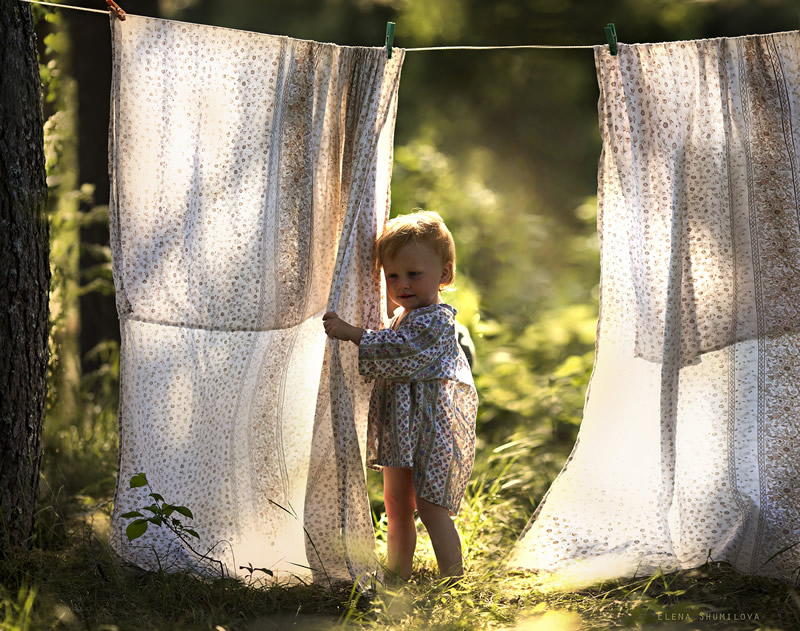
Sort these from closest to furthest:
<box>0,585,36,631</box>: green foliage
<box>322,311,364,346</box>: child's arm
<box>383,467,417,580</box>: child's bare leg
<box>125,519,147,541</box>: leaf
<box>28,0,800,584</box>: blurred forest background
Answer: <box>0,585,36,631</box>: green foliage
<box>125,519,147,541</box>: leaf
<box>322,311,364,346</box>: child's arm
<box>383,467,417,580</box>: child's bare leg
<box>28,0,800,584</box>: blurred forest background

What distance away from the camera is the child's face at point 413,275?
109 inches

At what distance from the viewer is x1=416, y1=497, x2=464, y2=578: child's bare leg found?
8.98 ft

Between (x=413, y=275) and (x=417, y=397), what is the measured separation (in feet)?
1.36

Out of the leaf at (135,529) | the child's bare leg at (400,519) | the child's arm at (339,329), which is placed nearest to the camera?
the leaf at (135,529)

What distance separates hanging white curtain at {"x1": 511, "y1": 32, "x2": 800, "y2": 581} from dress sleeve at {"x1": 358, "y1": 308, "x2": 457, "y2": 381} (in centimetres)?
54

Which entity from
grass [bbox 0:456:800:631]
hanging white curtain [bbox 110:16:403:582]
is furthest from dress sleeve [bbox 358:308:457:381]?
grass [bbox 0:456:800:631]

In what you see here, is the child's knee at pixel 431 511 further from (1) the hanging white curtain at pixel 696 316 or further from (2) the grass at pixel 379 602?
(1) the hanging white curtain at pixel 696 316

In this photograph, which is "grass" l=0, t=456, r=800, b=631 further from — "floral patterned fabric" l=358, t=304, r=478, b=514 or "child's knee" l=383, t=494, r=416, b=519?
"floral patterned fabric" l=358, t=304, r=478, b=514

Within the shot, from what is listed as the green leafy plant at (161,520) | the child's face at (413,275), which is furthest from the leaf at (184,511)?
the child's face at (413,275)

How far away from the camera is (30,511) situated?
2879mm

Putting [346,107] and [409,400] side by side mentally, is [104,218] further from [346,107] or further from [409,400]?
[409,400]

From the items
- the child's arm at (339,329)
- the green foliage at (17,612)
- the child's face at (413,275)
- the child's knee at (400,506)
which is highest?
the child's face at (413,275)

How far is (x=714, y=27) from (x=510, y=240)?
137 inches

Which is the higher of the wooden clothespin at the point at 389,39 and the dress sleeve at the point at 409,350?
the wooden clothespin at the point at 389,39
